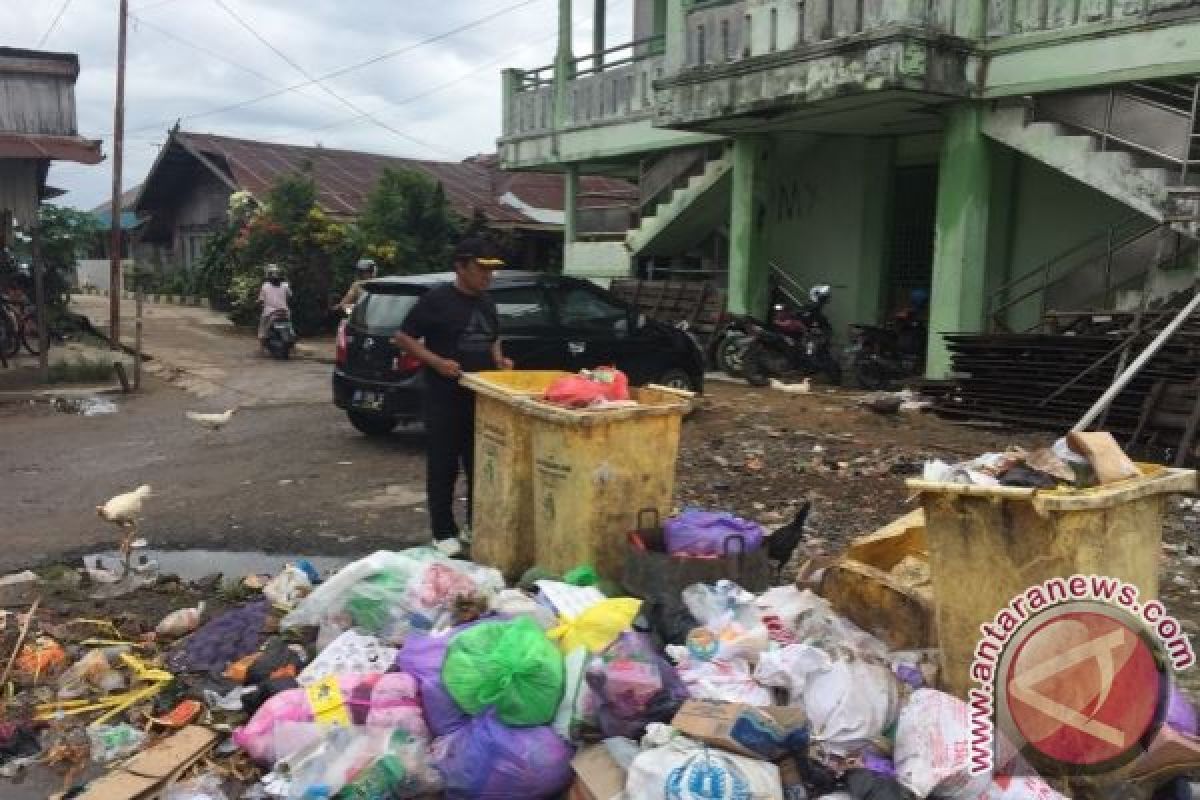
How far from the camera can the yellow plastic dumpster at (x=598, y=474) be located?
419 cm

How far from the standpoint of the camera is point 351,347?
27.9 feet

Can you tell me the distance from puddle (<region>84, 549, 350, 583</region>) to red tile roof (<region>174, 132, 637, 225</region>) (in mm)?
19239

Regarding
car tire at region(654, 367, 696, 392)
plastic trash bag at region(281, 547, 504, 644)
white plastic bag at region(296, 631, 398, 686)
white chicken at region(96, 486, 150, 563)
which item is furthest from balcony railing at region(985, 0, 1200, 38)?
white chicken at region(96, 486, 150, 563)

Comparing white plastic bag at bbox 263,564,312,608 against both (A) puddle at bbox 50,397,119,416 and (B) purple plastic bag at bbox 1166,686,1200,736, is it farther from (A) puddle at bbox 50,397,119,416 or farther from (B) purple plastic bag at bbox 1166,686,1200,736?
(A) puddle at bbox 50,397,119,416

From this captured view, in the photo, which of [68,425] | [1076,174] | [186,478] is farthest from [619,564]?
[68,425]

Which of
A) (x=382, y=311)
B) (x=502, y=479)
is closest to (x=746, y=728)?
(x=502, y=479)

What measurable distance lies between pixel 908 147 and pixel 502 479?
10.4 metres

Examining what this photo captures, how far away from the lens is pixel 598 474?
4203mm

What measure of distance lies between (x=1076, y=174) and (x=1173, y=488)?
7.25 metres

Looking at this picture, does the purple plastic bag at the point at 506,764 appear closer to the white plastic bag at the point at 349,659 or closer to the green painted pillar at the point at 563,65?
the white plastic bag at the point at 349,659

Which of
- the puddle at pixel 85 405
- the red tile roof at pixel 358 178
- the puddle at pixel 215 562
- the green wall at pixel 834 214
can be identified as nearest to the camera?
the puddle at pixel 215 562

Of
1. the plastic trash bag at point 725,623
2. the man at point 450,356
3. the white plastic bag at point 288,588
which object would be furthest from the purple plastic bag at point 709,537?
the white plastic bag at point 288,588

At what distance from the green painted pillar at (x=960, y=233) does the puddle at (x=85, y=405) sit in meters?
9.22

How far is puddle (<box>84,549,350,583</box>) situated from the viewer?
5452 millimetres
